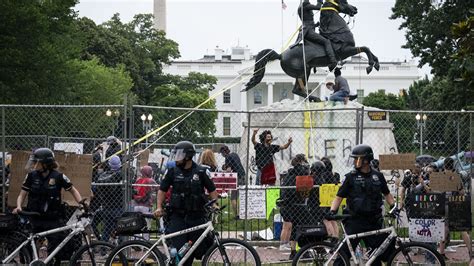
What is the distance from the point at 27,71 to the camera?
33.6 meters

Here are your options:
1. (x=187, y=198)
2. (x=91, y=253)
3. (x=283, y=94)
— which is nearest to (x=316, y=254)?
(x=187, y=198)

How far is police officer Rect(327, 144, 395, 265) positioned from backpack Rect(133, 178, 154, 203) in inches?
177

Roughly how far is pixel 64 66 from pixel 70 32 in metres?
3.31

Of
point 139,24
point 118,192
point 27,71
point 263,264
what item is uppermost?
point 139,24

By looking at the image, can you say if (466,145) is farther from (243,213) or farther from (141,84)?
(141,84)

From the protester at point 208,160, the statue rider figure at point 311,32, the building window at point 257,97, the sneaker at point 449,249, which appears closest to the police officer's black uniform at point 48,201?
the protester at point 208,160

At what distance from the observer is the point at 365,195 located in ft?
39.3

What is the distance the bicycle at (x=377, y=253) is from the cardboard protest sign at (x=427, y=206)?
161 cm

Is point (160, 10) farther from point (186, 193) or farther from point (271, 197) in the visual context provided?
point (186, 193)

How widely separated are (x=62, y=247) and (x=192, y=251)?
6.04 feet

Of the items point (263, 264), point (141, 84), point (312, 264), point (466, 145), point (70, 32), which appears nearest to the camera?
point (312, 264)

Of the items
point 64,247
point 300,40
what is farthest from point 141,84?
point 64,247

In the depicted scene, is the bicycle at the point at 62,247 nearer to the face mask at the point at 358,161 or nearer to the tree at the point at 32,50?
the face mask at the point at 358,161

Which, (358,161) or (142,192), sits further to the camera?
(142,192)
